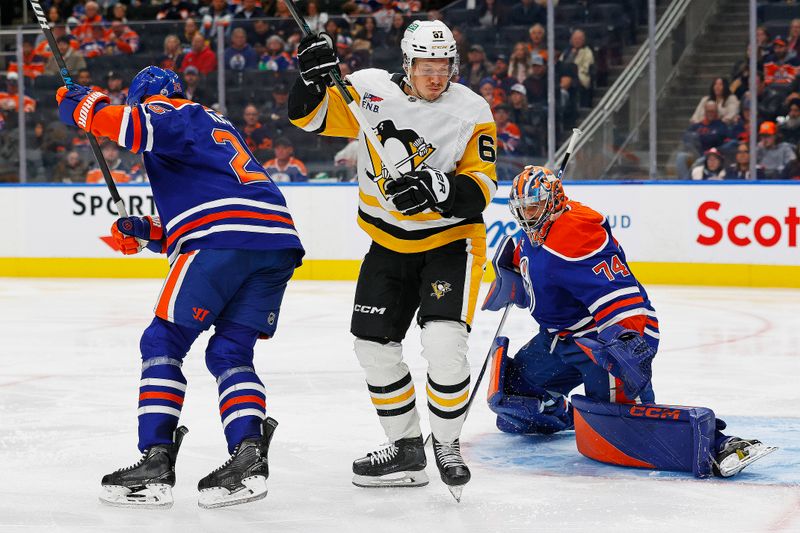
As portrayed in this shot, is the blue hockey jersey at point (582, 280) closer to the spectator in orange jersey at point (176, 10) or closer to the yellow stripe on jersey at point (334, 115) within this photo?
the yellow stripe on jersey at point (334, 115)

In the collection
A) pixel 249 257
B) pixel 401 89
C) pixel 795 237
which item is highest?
pixel 401 89

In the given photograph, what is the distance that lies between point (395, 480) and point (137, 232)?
97cm

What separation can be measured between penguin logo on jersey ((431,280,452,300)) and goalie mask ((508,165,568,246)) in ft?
1.41

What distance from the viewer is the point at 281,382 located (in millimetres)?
5027

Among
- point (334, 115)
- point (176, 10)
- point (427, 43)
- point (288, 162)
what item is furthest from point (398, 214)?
Answer: point (176, 10)

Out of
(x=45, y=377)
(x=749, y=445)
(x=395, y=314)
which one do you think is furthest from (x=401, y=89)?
(x=45, y=377)

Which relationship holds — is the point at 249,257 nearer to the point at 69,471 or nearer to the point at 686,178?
the point at 69,471

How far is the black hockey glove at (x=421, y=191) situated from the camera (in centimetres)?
313

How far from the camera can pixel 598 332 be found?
360 centimetres

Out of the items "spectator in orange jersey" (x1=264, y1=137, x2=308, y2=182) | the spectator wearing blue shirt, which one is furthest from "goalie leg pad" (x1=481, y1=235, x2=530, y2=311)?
the spectator wearing blue shirt

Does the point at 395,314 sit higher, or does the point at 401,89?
the point at 401,89

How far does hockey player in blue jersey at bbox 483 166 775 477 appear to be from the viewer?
3.42 metres

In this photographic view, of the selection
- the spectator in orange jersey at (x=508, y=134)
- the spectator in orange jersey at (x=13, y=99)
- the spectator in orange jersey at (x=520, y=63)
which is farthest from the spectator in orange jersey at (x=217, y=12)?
the spectator in orange jersey at (x=508, y=134)

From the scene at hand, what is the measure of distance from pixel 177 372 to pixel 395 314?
1.98 feet
